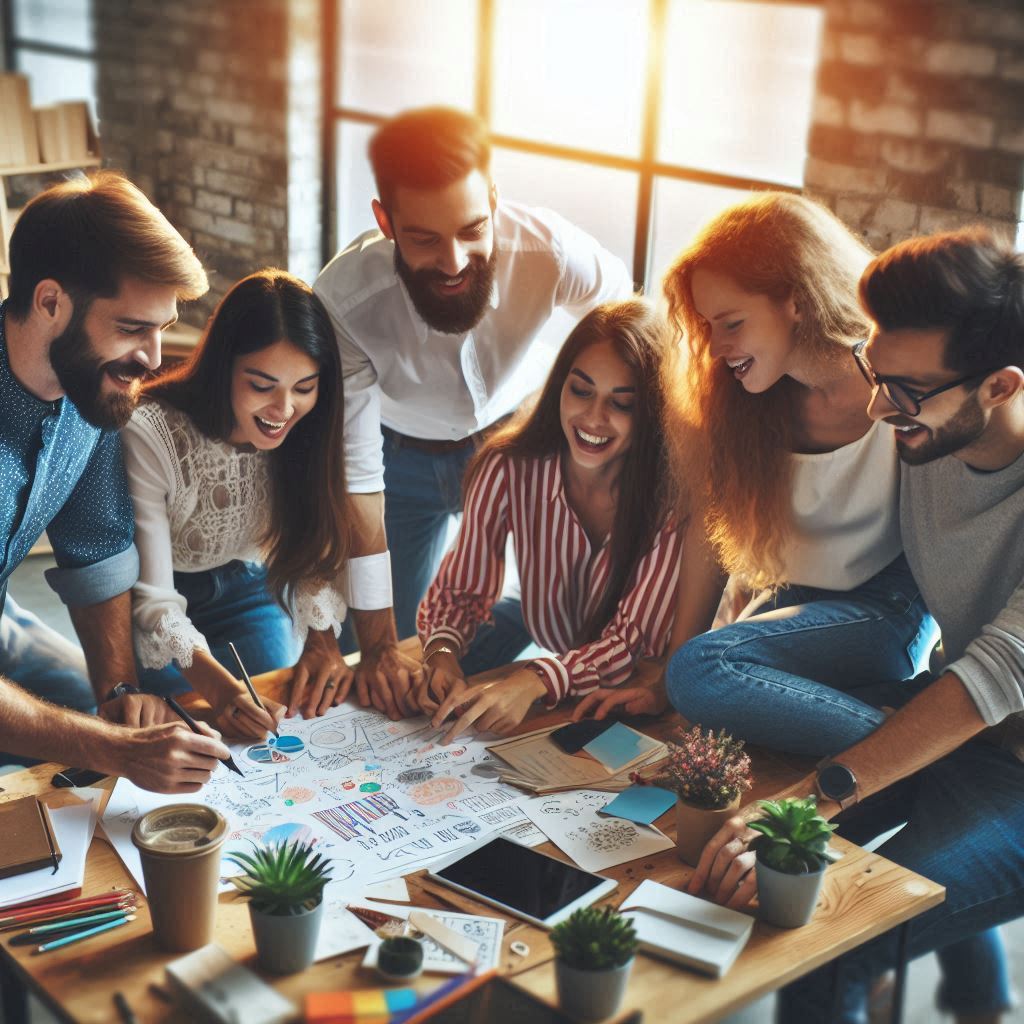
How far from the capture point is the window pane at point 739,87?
3471mm

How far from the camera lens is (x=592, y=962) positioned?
132 centimetres

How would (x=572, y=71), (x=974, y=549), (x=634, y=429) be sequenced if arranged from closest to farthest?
(x=974, y=549)
(x=634, y=429)
(x=572, y=71)

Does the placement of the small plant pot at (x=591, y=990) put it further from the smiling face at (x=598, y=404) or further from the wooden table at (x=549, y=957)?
the smiling face at (x=598, y=404)

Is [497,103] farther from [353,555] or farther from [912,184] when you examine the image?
[353,555]

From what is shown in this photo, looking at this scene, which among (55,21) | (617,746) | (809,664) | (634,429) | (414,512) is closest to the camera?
(617,746)

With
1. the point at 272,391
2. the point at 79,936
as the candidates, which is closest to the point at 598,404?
the point at 272,391

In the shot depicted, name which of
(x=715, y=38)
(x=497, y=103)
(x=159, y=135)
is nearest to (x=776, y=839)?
(x=715, y=38)

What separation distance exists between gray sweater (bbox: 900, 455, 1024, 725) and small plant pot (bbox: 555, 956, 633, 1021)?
815 millimetres

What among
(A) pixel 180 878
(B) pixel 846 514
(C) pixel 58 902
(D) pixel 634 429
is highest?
(D) pixel 634 429

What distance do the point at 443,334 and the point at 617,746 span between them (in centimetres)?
112

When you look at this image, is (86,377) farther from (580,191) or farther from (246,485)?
(580,191)

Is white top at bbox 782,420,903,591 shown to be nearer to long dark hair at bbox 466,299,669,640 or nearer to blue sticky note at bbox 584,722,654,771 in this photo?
long dark hair at bbox 466,299,669,640

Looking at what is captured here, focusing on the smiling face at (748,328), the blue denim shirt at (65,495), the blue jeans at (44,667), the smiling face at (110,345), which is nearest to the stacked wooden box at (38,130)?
the blue jeans at (44,667)

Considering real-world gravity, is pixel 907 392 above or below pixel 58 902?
above
